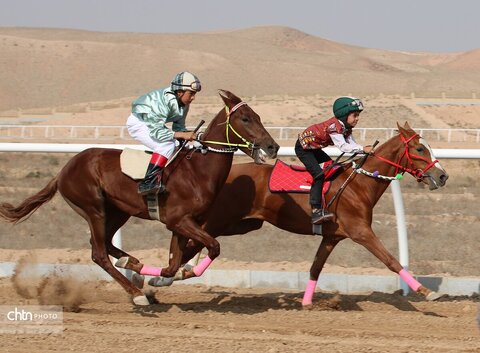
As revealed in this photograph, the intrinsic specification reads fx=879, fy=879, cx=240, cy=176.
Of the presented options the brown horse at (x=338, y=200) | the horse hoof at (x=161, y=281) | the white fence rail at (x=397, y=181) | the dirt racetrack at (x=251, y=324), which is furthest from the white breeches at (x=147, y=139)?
the dirt racetrack at (x=251, y=324)

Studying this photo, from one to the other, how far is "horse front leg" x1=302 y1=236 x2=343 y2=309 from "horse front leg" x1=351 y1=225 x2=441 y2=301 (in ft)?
1.18

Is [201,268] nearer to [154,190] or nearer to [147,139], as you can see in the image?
[154,190]

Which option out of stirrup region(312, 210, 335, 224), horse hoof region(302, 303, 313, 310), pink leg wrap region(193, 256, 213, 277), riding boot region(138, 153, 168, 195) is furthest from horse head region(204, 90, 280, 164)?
horse hoof region(302, 303, 313, 310)

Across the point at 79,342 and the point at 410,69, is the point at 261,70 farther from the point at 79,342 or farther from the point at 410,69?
the point at 79,342

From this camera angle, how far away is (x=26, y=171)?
35.6 ft

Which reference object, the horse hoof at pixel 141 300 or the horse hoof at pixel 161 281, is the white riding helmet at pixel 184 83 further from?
the horse hoof at pixel 141 300

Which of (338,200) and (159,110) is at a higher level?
(159,110)

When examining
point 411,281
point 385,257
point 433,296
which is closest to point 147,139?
point 385,257

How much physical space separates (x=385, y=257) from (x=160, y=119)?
2.21m

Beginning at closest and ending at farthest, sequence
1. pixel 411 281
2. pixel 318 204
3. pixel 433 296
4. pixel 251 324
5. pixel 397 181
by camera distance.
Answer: pixel 251 324 < pixel 433 296 < pixel 411 281 < pixel 318 204 < pixel 397 181

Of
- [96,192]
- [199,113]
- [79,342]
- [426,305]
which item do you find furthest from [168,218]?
[199,113]

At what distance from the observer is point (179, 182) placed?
7371 millimetres

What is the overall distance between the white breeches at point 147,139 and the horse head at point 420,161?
1988 mm

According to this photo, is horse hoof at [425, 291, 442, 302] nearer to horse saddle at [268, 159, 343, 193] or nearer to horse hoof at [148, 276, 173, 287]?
horse saddle at [268, 159, 343, 193]
